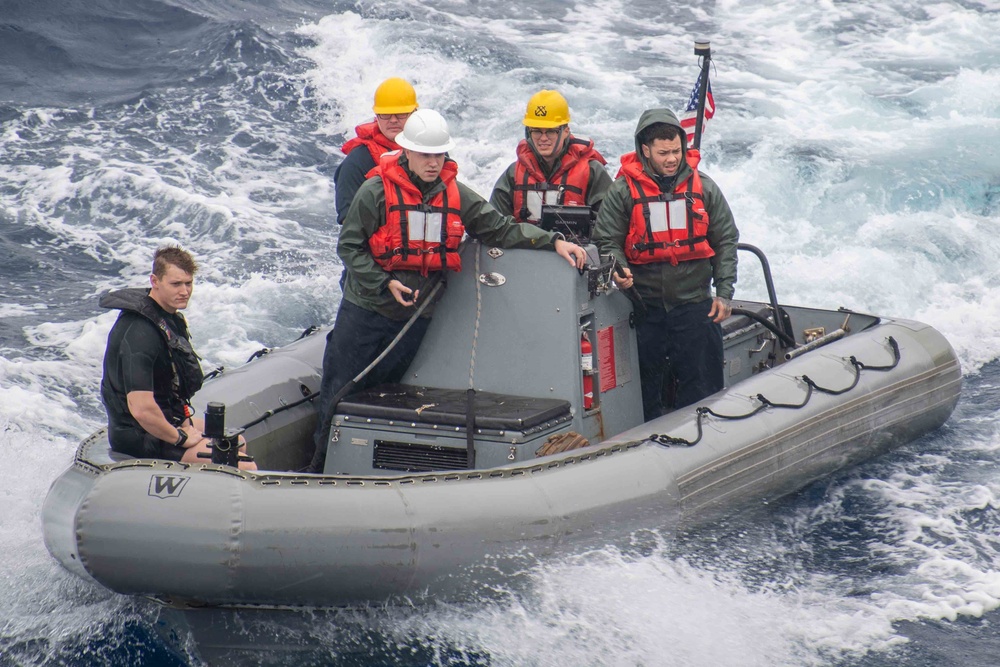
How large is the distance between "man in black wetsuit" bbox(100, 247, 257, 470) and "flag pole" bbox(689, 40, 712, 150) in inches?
145

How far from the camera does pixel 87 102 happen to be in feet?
41.4

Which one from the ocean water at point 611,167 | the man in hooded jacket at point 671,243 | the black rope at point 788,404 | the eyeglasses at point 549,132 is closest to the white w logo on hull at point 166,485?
the ocean water at point 611,167

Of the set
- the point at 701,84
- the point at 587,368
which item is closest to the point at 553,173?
the point at 587,368

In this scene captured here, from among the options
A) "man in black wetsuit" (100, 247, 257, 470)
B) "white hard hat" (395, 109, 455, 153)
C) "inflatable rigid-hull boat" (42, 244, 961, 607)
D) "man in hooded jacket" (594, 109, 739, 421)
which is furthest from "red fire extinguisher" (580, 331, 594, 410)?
"man in black wetsuit" (100, 247, 257, 470)

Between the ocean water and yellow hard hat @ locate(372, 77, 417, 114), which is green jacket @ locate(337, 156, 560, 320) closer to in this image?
yellow hard hat @ locate(372, 77, 417, 114)

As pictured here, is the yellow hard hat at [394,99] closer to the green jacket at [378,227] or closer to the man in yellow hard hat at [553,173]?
the man in yellow hard hat at [553,173]

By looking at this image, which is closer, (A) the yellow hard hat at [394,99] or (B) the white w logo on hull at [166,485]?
(B) the white w logo on hull at [166,485]

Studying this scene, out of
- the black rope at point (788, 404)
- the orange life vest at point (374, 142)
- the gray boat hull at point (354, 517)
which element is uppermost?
the orange life vest at point (374, 142)

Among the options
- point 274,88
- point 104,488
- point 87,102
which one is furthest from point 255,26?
point 104,488

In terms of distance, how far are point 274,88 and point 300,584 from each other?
9001 millimetres

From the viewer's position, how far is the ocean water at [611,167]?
5.45 metres

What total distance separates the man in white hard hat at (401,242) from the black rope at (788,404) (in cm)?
88

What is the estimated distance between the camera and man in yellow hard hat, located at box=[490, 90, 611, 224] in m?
6.87

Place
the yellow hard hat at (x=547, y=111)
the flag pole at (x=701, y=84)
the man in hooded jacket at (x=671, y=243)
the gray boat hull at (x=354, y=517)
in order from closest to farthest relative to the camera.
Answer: the gray boat hull at (x=354, y=517) < the man in hooded jacket at (x=671, y=243) < the yellow hard hat at (x=547, y=111) < the flag pole at (x=701, y=84)
